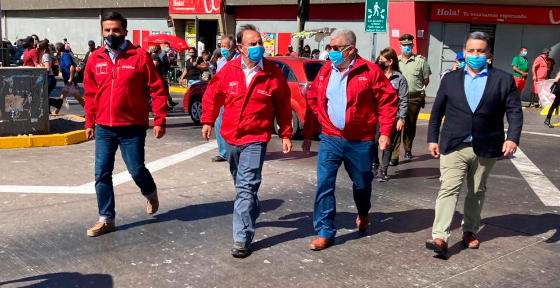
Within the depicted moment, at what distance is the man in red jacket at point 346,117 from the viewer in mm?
5219

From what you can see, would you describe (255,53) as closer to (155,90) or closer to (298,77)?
(155,90)

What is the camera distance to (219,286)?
175 inches

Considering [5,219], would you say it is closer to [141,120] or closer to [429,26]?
[141,120]

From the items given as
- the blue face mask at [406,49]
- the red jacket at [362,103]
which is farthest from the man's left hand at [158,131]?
the blue face mask at [406,49]

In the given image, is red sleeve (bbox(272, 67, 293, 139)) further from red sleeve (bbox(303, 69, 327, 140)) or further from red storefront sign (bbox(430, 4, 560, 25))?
red storefront sign (bbox(430, 4, 560, 25))

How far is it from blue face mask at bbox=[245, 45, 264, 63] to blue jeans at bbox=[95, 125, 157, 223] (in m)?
1.24

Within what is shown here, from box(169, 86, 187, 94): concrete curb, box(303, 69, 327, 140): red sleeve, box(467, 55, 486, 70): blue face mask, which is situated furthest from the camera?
box(169, 86, 187, 94): concrete curb

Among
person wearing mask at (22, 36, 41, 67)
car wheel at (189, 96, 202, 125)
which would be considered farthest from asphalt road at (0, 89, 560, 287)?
person wearing mask at (22, 36, 41, 67)

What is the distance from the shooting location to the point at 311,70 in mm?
11383

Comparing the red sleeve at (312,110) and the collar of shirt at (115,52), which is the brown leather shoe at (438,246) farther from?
the collar of shirt at (115,52)

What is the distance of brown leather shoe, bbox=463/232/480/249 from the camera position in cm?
539

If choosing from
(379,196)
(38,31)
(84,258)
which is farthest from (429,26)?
(38,31)

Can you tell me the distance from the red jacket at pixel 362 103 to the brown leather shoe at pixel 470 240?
3.78ft

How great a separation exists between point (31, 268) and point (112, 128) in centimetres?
136
